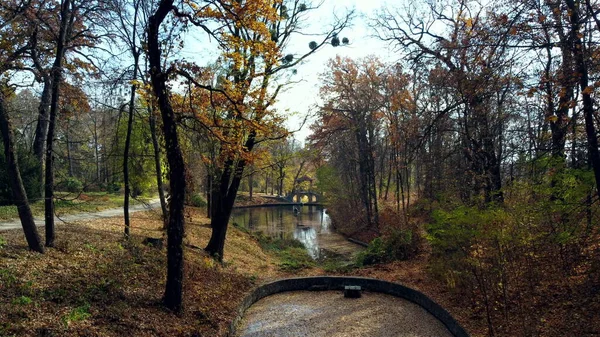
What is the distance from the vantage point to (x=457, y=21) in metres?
12.3

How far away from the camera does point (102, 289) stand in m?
6.12

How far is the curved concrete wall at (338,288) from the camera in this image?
8.30m

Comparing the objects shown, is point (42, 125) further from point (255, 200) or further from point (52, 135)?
point (255, 200)

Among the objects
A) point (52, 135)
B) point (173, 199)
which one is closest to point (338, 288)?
point (173, 199)

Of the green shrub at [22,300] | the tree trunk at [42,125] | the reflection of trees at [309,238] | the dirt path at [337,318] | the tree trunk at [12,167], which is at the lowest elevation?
the reflection of trees at [309,238]

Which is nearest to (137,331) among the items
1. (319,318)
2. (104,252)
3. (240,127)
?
(104,252)

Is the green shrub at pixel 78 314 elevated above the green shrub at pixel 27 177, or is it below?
below

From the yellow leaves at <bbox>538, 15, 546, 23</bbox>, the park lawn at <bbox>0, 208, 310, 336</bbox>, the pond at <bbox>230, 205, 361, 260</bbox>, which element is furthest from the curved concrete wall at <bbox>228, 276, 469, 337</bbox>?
the pond at <bbox>230, 205, 361, 260</bbox>

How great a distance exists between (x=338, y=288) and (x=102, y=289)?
631 centimetres

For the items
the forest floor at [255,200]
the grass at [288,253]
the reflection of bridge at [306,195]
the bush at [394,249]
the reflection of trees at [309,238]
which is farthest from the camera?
the reflection of bridge at [306,195]

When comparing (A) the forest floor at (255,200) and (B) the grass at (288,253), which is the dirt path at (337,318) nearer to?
(B) the grass at (288,253)

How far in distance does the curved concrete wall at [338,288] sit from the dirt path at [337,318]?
165 millimetres

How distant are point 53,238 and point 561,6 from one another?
9994 mm

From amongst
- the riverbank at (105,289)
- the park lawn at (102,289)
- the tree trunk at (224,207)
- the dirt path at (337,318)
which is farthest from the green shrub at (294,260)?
the dirt path at (337,318)
